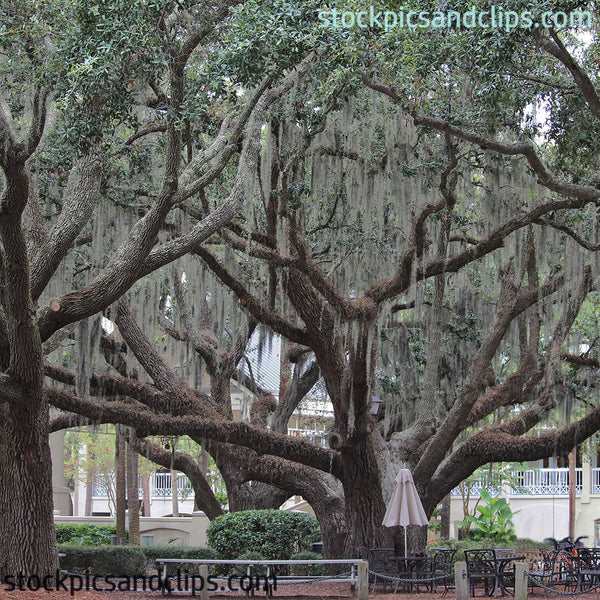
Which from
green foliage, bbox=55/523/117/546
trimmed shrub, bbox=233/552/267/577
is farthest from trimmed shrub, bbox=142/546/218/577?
green foliage, bbox=55/523/117/546

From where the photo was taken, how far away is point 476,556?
11.8m

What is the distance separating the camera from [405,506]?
1145 cm

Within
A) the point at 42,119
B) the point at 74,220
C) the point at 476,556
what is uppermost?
the point at 42,119

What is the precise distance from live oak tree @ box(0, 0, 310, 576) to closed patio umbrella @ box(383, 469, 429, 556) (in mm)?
4679

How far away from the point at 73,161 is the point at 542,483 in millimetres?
22106

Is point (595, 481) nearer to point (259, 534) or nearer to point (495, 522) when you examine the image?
point (495, 522)

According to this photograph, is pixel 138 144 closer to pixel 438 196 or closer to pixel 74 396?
pixel 74 396

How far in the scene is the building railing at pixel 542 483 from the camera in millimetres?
26984

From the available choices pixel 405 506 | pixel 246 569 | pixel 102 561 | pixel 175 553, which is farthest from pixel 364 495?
pixel 175 553

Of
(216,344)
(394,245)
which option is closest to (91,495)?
(216,344)

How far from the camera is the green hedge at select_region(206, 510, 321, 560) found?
48.3ft

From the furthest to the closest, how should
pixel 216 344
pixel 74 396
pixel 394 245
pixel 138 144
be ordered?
pixel 216 344, pixel 394 245, pixel 138 144, pixel 74 396

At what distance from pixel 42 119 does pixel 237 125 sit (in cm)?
222

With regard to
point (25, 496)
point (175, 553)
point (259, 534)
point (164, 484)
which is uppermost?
point (25, 496)
